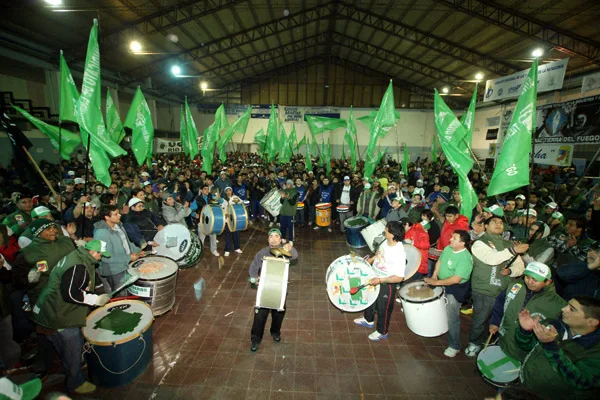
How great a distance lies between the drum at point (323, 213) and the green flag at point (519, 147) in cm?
617

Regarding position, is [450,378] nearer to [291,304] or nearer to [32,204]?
[291,304]

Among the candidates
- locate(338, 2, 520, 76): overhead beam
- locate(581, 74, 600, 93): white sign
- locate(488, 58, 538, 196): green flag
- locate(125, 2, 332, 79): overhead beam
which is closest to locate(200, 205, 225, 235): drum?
locate(488, 58, 538, 196): green flag

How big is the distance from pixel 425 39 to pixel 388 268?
21.1 m

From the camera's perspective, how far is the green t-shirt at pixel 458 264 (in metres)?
3.88

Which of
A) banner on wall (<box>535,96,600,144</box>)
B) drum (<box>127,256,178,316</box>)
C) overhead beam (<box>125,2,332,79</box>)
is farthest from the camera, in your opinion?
overhead beam (<box>125,2,332,79</box>)

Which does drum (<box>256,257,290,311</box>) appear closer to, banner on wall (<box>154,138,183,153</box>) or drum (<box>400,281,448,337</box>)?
drum (<box>400,281,448,337</box>)

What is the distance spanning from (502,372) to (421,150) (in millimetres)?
32568

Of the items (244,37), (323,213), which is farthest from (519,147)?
(244,37)

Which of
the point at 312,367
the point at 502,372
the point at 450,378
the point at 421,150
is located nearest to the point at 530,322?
the point at 502,372

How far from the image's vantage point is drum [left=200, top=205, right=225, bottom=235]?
7.13m

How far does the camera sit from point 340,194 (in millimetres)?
10258

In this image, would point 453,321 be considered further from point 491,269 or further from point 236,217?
point 236,217

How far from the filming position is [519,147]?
12.6 ft

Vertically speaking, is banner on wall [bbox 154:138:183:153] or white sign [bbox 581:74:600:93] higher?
white sign [bbox 581:74:600:93]
